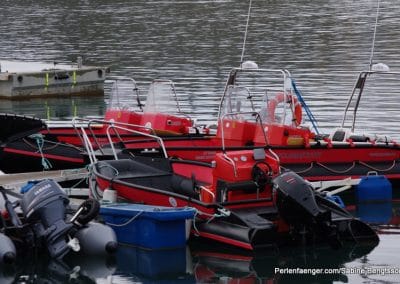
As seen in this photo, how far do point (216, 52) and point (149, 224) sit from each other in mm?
28334

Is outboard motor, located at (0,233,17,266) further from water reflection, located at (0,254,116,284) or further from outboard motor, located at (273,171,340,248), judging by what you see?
outboard motor, located at (273,171,340,248)

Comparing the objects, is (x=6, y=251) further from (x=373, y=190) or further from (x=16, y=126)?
(x=373, y=190)

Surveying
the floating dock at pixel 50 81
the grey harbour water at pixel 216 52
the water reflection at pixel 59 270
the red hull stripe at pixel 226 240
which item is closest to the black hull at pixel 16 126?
the water reflection at pixel 59 270

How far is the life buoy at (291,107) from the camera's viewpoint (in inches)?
747

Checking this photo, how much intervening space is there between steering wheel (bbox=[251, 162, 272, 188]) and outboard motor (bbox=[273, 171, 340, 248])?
1.98 ft

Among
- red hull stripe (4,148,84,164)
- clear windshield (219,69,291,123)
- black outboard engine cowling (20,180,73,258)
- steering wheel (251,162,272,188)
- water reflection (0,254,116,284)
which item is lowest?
water reflection (0,254,116,284)

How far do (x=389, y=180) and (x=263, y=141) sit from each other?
2.23 meters

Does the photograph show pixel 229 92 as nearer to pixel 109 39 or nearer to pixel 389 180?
pixel 389 180

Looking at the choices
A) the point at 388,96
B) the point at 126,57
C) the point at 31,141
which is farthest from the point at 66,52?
the point at 31,141

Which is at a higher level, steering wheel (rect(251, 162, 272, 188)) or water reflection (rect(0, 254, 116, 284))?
steering wheel (rect(251, 162, 272, 188))

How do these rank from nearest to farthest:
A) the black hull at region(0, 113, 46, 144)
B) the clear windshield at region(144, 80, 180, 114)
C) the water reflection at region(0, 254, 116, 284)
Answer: the water reflection at region(0, 254, 116, 284)
the black hull at region(0, 113, 46, 144)
the clear windshield at region(144, 80, 180, 114)

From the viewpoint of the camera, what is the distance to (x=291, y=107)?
19.0 m

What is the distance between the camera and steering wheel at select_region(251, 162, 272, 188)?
14.9m

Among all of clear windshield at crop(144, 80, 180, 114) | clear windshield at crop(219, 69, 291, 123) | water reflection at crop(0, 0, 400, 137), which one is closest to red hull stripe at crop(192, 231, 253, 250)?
clear windshield at crop(219, 69, 291, 123)
